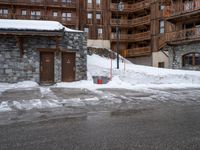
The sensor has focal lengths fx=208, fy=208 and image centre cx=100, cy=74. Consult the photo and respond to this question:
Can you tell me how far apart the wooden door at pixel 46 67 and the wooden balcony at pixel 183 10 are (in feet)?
52.2

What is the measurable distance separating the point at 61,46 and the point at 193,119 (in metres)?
12.2

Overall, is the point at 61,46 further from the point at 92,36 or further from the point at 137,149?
the point at 92,36

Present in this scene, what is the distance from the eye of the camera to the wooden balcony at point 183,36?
73.7ft

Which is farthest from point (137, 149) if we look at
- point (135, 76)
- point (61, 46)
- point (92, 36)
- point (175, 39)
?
point (92, 36)

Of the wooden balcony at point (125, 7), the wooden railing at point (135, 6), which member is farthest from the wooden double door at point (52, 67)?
the wooden railing at point (135, 6)

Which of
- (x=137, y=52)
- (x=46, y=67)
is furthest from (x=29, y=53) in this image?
(x=137, y=52)

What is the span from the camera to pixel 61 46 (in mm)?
16266

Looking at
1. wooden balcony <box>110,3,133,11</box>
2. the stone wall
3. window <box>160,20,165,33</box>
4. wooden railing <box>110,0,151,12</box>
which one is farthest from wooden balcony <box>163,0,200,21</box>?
wooden balcony <box>110,3,133,11</box>

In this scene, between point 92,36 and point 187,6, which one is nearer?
point 187,6

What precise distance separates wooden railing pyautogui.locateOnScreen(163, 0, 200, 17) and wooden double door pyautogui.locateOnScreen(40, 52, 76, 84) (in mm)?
14581

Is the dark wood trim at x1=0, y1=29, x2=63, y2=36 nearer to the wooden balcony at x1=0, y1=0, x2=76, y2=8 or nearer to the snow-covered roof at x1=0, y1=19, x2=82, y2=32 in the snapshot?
the snow-covered roof at x1=0, y1=19, x2=82, y2=32

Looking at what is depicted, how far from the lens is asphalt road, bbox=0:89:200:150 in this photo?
13.0 ft

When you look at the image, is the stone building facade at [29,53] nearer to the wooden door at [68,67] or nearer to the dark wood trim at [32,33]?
the wooden door at [68,67]

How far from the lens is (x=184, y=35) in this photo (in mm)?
23469
